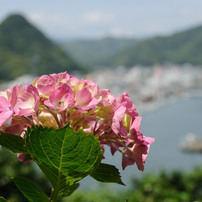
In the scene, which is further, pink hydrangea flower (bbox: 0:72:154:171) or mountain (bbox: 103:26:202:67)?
mountain (bbox: 103:26:202:67)

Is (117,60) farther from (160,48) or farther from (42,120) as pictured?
(42,120)

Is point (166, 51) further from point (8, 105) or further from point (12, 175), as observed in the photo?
point (8, 105)

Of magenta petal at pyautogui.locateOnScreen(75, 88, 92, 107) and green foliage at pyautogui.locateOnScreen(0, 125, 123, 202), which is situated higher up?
magenta petal at pyautogui.locateOnScreen(75, 88, 92, 107)

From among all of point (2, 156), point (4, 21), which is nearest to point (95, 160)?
point (2, 156)

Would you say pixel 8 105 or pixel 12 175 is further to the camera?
pixel 12 175

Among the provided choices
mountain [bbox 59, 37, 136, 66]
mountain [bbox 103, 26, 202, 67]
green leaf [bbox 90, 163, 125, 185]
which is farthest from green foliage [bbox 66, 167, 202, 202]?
mountain [bbox 59, 37, 136, 66]

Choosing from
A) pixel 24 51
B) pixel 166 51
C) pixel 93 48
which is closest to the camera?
pixel 24 51

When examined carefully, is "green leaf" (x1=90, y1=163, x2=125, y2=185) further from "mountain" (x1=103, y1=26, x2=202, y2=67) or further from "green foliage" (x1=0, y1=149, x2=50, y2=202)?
"mountain" (x1=103, y1=26, x2=202, y2=67)

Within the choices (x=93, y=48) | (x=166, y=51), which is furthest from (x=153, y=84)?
(x=93, y=48)
